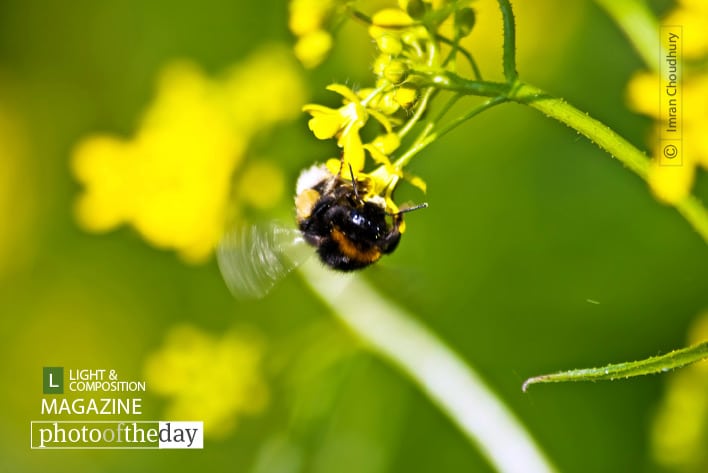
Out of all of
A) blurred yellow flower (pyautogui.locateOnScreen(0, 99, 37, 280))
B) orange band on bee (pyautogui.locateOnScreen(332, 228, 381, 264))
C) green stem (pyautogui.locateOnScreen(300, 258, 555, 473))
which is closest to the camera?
orange band on bee (pyautogui.locateOnScreen(332, 228, 381, 264))

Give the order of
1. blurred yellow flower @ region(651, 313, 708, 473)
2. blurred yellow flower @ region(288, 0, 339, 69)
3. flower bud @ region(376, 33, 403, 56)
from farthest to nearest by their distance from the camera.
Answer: blurred yellow flower @ region(651, 313, 708, 473) < blurred yellow flower @ region(288, 0, 339, 69) < flower bud @ region(376, 33, 403, 56)

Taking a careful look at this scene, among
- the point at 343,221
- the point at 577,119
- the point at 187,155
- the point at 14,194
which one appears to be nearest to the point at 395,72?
the point at 577,119

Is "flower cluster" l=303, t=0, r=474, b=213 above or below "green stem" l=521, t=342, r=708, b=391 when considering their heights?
above

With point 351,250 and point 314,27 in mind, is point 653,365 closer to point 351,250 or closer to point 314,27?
point 351,250

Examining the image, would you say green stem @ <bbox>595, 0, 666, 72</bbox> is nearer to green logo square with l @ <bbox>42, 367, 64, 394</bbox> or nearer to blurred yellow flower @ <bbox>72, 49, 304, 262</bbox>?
blurred yellow flower @ <bbox>72, 49, 304, 262</bbox>

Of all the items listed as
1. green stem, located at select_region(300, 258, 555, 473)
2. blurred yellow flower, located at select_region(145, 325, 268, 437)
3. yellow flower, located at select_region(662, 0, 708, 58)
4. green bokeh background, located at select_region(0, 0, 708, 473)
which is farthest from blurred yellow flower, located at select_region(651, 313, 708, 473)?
blurred yellow flower, located at select_region(145, 325, 268, 437)

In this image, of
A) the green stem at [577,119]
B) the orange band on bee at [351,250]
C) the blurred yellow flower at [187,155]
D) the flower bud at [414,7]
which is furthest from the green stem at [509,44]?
the blurred yellow flower at [187,155]
